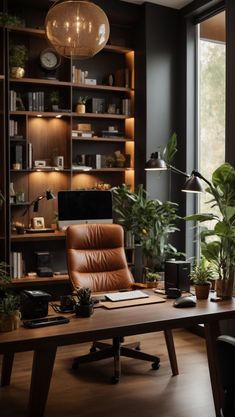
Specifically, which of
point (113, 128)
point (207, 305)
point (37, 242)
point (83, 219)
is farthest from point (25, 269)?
point (207, 305)

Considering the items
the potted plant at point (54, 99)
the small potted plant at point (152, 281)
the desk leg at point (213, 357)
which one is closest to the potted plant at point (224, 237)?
the desk leg at point (213, 357)

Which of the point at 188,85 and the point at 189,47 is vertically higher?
the point at 189,47

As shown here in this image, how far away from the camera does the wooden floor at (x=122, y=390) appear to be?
10.3 feet

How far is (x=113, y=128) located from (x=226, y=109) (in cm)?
138

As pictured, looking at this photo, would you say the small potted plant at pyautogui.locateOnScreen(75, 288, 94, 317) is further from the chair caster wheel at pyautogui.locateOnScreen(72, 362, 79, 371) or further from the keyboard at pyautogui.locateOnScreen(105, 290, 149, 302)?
the chair caster wheel at pyautogui.locateOnScreen(72, 362, 79, 371)

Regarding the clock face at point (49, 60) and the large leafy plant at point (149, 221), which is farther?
the clock face at point (49, 60)

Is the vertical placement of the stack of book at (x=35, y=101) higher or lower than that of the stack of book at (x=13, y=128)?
higher

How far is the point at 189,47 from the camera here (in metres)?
5.18

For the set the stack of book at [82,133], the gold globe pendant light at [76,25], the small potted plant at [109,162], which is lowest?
the small potted plant at [109,162]

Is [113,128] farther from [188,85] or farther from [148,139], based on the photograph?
[188,85]

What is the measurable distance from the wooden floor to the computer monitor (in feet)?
3.95

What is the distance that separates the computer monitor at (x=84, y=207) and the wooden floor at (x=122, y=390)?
47.4 inches

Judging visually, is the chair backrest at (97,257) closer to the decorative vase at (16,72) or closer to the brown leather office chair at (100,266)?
the brown leather office chair at (100,266)

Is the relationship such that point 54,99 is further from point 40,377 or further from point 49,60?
point 40,377
